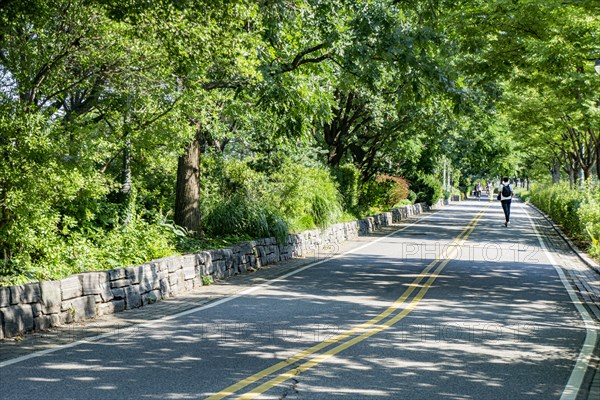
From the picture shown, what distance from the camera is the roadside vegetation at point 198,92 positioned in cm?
1067

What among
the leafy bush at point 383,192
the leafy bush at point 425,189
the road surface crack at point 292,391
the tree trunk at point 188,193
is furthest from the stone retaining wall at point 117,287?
the leafy bush at point 425,189

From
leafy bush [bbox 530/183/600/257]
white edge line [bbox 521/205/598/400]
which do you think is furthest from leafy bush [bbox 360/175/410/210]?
white edge line [bbox 521/205/598/400]

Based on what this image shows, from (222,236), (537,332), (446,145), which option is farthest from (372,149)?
(537,332)

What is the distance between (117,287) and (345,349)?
419 centimetres

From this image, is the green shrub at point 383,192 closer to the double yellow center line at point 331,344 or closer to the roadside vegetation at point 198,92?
the roadside vegetation at point 198,92

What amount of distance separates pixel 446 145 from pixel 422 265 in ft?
58.6

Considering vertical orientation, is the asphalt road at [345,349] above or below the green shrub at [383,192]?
below

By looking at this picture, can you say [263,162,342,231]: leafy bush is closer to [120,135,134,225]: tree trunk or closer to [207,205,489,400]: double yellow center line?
[120,135,134,225]: tree trunk

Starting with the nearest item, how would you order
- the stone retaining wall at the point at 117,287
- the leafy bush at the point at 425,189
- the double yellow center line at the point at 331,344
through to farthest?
the double yellow center line at the point at 331,344 → the stone retaining wall at the point at 117,287 → the leafy bush at the point at 425,189

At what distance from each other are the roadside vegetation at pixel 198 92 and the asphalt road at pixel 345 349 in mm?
2765

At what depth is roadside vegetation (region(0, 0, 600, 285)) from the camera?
35.0 ft

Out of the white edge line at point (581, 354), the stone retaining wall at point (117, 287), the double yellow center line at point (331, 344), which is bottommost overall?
the white edge line at point (581, 354)

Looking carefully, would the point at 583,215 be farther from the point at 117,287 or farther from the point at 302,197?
the point at 117,287

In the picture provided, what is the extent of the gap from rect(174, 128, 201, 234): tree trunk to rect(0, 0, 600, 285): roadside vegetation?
0.10 ft
